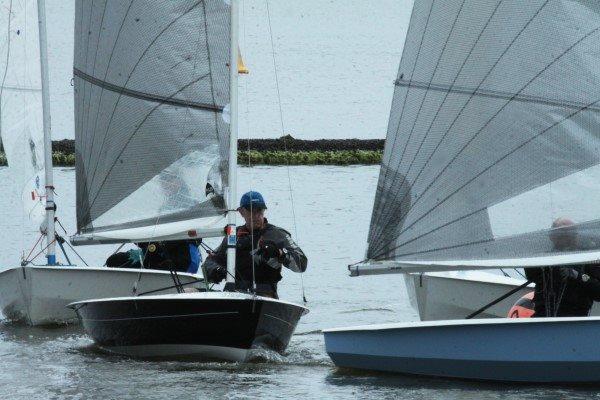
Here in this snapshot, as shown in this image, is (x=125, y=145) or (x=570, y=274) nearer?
(x=570, y=274)

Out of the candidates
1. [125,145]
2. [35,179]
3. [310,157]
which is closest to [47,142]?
[35,179]

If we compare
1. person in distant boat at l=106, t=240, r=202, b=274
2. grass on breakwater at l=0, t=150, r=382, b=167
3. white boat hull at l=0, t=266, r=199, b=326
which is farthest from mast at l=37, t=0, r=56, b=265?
grass on breakwater at l=0, t=150, r=382, b=167

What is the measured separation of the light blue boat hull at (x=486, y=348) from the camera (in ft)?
25.5

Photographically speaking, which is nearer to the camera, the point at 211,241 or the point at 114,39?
the point at 114,39

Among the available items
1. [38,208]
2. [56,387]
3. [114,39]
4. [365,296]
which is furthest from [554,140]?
[365,296]

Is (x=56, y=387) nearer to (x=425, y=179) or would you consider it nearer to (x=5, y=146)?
(x=425, y=179)

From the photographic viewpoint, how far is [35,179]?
1309cm

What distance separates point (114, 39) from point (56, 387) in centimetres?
306

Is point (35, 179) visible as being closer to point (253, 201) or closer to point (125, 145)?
point (125, 145)

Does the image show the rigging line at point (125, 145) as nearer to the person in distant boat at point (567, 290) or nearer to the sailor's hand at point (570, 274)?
the person in distant boat at point (567, 290)

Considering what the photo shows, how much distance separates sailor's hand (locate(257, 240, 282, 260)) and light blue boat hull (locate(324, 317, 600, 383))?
0.85 meters

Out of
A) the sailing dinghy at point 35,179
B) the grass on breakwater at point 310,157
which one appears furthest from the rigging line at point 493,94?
the grass on breakwater at point 310,157

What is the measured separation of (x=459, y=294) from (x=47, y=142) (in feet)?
12.8

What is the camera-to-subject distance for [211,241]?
2272cm
